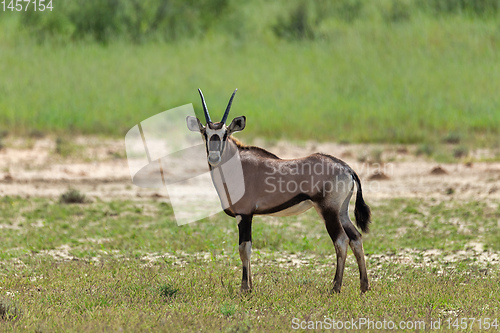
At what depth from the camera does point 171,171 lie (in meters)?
18.9

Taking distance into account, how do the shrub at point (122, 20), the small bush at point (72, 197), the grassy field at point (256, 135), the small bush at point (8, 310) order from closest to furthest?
the small bush at point (8, 310) → the grassy field at point (256, 135) → the small bush at point (72, 197) → the shrub at point (122, 20)

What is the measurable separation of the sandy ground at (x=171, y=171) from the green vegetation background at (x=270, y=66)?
140cm

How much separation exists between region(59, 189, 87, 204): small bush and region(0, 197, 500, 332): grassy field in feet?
0.95

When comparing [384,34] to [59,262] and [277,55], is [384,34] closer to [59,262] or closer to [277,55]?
[277,55]

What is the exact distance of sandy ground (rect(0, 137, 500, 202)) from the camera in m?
16.5

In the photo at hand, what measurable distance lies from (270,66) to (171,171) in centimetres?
1088

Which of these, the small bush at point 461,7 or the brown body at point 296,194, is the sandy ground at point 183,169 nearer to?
the brown body at point 296,194

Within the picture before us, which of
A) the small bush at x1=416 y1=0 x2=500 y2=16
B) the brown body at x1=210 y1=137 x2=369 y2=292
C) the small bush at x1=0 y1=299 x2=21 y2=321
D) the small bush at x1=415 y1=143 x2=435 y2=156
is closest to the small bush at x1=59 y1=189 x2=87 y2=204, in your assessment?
the brown body at x1=210 y1=137 x2=369 y2=292

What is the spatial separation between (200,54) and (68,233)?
18.0m

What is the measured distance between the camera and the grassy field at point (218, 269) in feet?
25.0

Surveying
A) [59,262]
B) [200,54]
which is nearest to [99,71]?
[200,54]

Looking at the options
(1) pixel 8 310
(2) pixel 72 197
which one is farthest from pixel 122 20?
(1) pixel 8 310

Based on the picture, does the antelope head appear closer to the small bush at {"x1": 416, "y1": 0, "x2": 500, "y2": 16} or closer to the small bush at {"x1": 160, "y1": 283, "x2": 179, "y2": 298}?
the small bush at {"x1": 160, "y1": 283, "x2": 179, "y2": 298}

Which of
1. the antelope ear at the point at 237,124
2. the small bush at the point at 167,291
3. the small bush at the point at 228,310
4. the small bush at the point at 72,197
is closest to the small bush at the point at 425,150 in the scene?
the small bush at the point at 72,197
